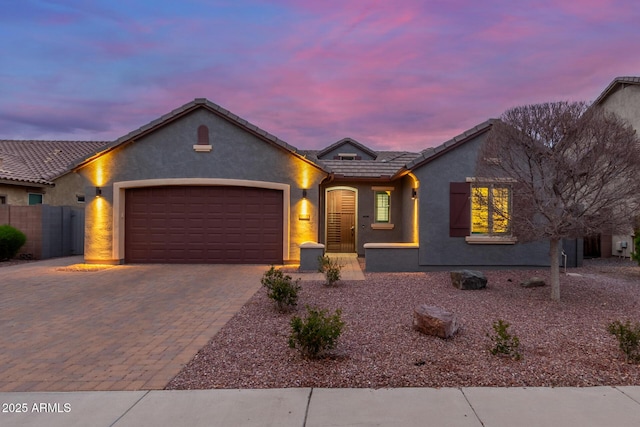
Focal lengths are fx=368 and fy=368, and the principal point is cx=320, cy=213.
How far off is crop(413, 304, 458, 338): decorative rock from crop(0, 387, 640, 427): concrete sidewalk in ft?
4.82

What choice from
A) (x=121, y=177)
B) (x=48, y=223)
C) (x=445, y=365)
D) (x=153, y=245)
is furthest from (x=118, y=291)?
(x=48, y=223)

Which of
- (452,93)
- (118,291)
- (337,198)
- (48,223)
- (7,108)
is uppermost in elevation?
(7,108)

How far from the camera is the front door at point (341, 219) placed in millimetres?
16797

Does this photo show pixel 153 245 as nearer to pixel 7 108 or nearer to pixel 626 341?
pixel 626 341

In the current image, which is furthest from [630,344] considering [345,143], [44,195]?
[44,195]

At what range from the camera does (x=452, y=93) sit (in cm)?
1616

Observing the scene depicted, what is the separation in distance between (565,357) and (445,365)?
162 cm

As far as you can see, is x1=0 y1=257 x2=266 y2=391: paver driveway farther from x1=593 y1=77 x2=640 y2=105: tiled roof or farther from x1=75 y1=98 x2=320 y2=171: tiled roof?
x1=593 y1=77 x2=640 y2=105: tiled roof

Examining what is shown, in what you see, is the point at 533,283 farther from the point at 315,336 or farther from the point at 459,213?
the point at 315,336

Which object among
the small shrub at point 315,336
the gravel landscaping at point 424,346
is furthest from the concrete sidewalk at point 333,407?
the small shrub at point 315,336

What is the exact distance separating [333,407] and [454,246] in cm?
938

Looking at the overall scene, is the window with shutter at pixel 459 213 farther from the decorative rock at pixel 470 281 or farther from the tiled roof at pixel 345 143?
the tiled roof at pixel 345 143

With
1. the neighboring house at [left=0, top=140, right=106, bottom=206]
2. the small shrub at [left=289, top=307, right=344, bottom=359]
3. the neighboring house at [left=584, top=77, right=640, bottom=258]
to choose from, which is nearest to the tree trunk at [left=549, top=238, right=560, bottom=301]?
the small shrub at [left=289, top=307, right=344, bottom=359]

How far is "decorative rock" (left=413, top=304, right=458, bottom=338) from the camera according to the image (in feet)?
17.2
